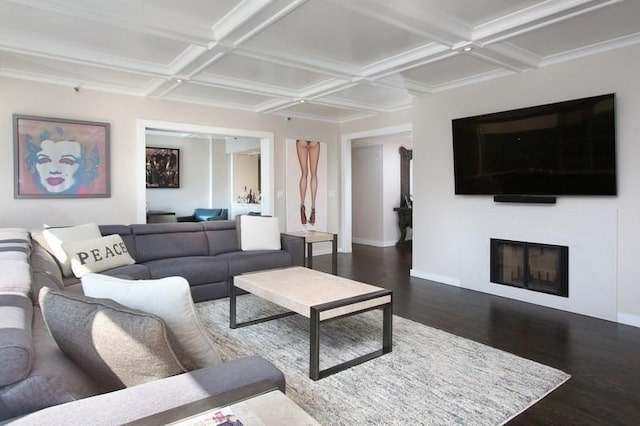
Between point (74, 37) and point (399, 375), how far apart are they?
3.93 m

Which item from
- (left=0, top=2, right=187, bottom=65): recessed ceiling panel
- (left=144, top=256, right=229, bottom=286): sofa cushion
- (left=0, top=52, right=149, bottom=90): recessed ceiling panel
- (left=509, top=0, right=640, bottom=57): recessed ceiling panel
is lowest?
(left=144, top=256, right=229, bottom=286): sofa cushion

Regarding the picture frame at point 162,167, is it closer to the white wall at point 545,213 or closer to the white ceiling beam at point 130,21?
the white wall at point 545,213

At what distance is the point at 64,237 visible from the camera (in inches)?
147

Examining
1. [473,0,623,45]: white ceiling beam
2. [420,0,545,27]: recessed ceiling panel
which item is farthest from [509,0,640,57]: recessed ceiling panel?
[420,0,545,27]: recessed ceiling panel

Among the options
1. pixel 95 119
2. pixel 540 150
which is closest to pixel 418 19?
pixel 540 150

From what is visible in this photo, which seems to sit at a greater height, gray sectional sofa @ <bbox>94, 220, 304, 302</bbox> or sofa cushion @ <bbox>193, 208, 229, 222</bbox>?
sofa cushion @ <bbox>193, 208, 229, 222</bbox>

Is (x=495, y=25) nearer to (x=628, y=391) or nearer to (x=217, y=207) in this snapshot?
(x=628, y=391)

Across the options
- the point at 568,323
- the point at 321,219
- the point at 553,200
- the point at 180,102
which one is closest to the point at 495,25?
the point at 553,200

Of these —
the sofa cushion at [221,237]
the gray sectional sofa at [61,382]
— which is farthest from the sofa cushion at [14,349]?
the sofa cushion at [221,237]

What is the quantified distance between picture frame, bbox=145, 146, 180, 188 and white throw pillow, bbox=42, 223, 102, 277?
5098mm

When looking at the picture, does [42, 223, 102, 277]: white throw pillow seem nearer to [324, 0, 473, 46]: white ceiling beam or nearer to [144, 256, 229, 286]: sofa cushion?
[144, 256, 229, 286]: sofa cushion

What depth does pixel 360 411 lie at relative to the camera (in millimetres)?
2201

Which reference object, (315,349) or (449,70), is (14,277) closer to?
(315,349)

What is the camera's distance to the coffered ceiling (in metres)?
3.02
